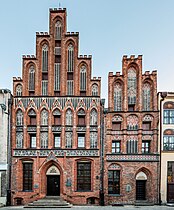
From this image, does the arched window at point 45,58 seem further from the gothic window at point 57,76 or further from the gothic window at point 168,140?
the gothic window at point 168,140

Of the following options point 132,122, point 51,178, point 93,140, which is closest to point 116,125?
point 132,122

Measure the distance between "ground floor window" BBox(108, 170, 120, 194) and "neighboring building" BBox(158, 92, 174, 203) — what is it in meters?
4.20

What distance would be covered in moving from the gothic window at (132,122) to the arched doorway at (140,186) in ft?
14.8

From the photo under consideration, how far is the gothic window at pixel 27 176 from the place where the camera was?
77.2 ft

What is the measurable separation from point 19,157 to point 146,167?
1245cm

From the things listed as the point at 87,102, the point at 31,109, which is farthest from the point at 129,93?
the point at 31,109

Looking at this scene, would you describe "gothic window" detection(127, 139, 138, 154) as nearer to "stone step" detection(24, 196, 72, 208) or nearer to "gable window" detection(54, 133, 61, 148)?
"gable window" detection(54, 133, 61, 148)

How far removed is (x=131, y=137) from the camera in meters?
23.7

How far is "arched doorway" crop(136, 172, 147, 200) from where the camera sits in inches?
921

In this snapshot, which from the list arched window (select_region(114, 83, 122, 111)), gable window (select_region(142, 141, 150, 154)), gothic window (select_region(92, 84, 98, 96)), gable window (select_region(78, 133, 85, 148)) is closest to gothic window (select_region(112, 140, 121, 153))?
gable window (select_region(142, 141, 150, 154))

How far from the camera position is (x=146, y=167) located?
23188 mm

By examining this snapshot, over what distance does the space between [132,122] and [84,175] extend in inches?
278

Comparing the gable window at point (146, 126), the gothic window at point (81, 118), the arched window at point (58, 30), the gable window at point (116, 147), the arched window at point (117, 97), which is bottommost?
the gable window at point (116, 147)

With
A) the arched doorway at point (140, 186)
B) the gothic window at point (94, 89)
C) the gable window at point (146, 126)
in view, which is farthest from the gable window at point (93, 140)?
the arched doorway at point (140, 186)
